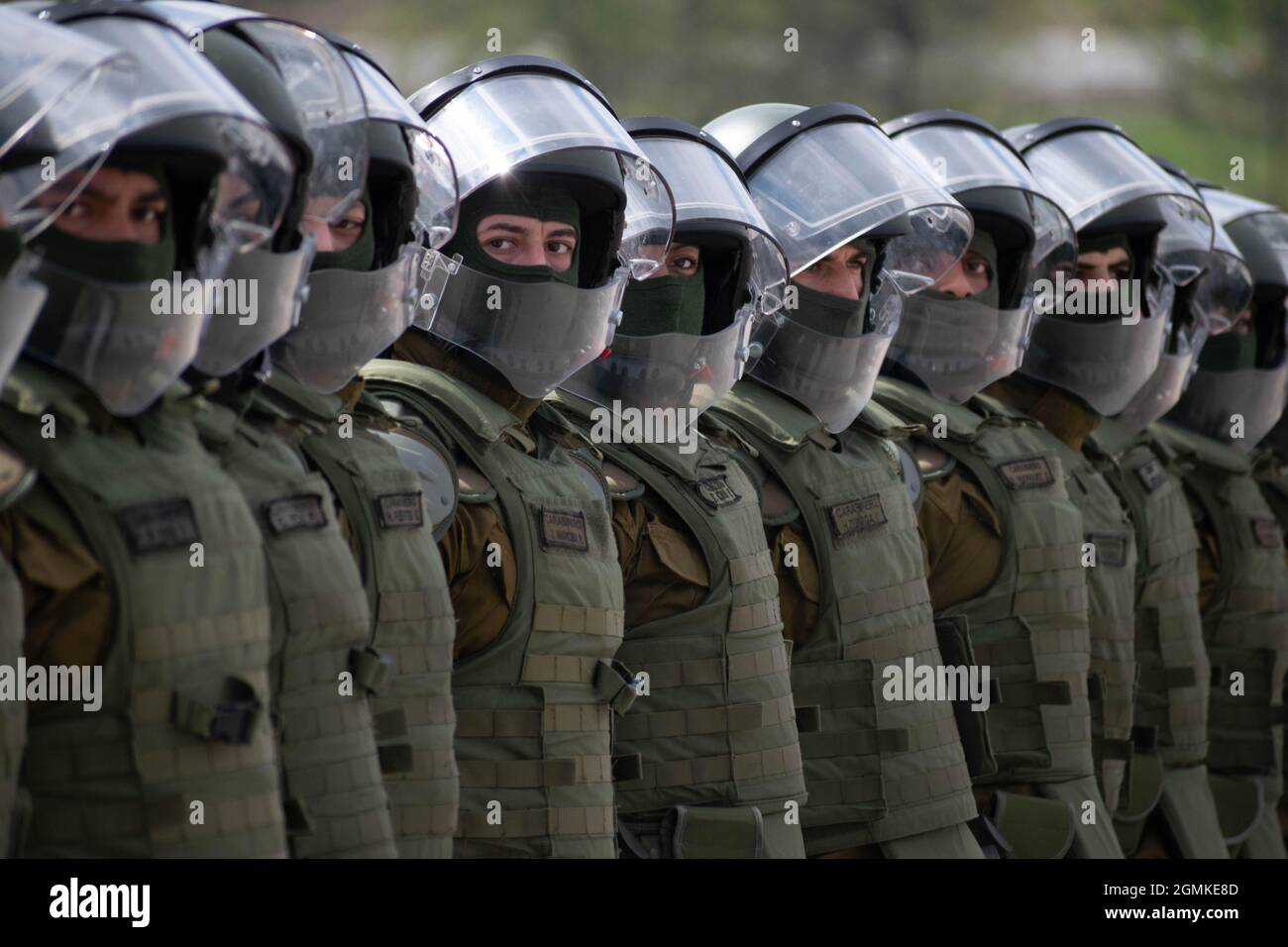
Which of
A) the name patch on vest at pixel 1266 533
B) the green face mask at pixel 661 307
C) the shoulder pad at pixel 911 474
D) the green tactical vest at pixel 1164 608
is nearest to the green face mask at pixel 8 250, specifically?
the green face mask at pixel 661 307

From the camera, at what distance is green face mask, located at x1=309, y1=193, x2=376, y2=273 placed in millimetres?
4898

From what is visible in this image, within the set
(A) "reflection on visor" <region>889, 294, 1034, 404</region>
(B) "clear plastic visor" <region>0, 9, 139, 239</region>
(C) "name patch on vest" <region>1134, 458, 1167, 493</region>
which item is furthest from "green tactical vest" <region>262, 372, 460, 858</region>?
(C) "name patch on vest" <region>1134, 458, 1167, 493</region>

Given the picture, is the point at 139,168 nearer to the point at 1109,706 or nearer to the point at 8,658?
the point at 8,658

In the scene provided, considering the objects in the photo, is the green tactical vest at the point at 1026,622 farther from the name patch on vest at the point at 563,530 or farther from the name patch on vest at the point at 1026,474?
the name patch on vest at the point at 563,530

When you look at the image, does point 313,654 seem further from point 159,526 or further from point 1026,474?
point 1026,474

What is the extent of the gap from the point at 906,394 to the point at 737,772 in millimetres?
1868

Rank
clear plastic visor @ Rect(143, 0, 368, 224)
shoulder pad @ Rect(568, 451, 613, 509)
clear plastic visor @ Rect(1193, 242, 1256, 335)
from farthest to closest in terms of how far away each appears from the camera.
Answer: clear plastic visor @ Rect(1193, 242, 1256, 335)
shoulder pad @ Rect(568, 451, 613, 509)
clear plastic visor @ Rect(143, 0, 368, 224)

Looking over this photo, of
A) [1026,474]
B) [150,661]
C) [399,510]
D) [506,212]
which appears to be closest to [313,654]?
[399,510]

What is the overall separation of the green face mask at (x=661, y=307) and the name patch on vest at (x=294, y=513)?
181 centimetres

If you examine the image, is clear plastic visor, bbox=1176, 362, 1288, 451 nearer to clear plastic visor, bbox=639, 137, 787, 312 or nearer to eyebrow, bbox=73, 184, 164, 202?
clear plastic visor, bbox=639, 137, 787, 312

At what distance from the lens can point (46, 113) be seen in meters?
3.80

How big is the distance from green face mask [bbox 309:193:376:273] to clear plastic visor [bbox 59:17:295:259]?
1.63ft

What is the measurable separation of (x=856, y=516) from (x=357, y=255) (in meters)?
1.82

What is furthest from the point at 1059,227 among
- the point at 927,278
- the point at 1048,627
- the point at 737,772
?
the point at 737,772
